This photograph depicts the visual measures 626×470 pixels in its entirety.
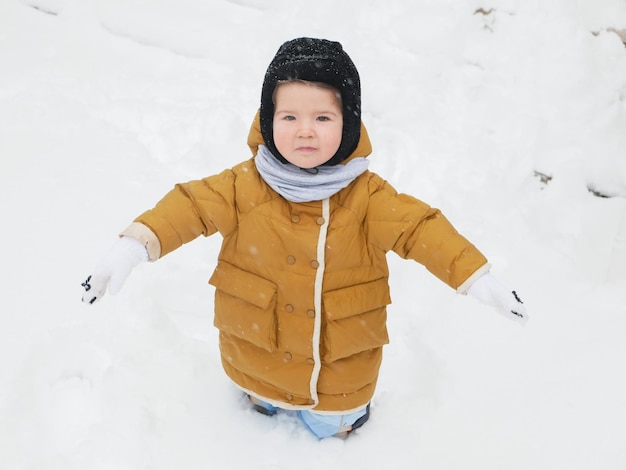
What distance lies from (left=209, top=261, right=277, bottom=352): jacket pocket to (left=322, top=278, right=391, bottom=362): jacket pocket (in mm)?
189

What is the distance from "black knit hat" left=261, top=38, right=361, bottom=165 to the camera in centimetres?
195

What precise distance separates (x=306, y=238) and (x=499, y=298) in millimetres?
634

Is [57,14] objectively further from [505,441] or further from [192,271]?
[505,441]

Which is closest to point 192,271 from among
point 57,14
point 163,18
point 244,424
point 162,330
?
point 162,330

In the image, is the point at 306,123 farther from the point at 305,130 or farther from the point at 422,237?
the point at 422,237

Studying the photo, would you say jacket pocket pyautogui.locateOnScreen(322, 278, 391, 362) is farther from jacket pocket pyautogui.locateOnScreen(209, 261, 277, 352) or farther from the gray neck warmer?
A: the gray neck warmer

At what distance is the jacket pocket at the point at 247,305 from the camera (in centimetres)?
215

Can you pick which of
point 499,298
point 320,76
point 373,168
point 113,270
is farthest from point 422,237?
point 373,168

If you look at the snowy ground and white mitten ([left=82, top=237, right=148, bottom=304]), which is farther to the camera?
the snowy ground

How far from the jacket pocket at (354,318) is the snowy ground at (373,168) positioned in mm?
566

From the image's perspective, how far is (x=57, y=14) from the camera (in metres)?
5.36

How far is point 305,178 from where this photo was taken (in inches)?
80.0

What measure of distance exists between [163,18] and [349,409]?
3902 mm

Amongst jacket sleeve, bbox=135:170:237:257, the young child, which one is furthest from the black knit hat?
jacket sleeve, bbox=135:170:237:257
